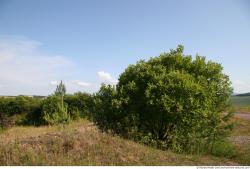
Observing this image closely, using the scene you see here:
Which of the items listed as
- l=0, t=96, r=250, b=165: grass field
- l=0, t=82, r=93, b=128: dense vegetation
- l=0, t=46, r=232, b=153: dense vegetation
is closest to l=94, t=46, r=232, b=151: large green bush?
l=0, t=46, r=232, b=153: dense vegetation

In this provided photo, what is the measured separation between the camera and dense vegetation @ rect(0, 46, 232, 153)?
1039 centimetres

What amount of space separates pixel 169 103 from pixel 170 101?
8cm

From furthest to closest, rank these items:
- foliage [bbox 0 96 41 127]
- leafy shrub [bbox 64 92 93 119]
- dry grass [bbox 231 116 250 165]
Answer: foliage [bbox 0 96 41 127] < leafy shrub [bbox 64 92 93 119] < dry grass [bbox 231 116 250 165]

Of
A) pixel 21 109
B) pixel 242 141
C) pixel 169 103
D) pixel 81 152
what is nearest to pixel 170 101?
pixel 169 103

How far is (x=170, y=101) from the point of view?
404 inches

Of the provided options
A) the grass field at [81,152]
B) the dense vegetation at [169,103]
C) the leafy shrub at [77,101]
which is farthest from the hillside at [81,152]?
the leafy shrub at [77,101]

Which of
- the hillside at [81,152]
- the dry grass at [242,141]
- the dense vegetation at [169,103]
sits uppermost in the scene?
the dense vegetation at [169,103]

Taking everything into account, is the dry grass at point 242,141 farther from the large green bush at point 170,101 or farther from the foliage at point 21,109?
the foliage at point 21,109

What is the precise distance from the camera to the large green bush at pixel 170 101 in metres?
10.4

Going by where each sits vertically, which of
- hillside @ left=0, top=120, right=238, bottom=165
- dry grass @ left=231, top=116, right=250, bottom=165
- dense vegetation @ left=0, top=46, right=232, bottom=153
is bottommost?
dry grass @ left=231, top=116, right=250, bottom=165

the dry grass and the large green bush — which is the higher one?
the large green bush

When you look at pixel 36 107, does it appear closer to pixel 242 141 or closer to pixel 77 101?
pixel 77 101

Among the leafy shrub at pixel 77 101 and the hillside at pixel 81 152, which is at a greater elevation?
the leafy shrub at pixel 77 101

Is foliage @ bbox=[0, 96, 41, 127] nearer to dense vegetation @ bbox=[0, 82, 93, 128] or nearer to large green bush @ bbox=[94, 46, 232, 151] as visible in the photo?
dense vegetation @ bbox=[0, 82, 93, 128]
